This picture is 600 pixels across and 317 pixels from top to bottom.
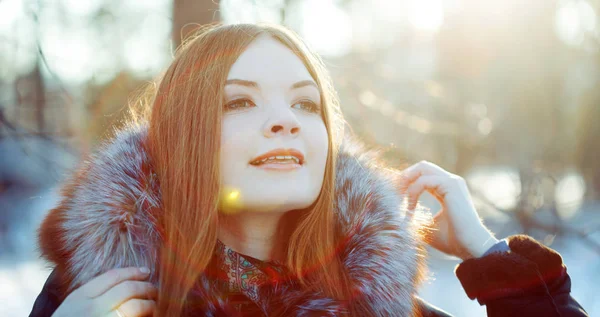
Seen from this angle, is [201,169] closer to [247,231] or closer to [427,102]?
[247,231]

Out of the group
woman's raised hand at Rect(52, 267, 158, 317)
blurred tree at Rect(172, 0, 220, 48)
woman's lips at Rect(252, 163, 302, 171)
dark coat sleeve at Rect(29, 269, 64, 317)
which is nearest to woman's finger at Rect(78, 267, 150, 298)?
woman's raised hand at Rect(52, 267, 158, 317)

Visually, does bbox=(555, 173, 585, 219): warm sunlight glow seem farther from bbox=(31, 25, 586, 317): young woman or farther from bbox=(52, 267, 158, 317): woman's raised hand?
bbox=(52, 267, 158, 317): woman's raised hand

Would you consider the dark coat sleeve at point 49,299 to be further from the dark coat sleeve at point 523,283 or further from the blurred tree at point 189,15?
the dark coat sleeve at point 523,283

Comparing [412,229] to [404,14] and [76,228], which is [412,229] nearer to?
[76,228]

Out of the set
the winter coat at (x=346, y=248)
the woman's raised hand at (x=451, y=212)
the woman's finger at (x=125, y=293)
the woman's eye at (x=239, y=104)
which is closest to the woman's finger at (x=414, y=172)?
the woman's raised hand at (x=451, y=212)

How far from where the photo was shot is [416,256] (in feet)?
6.25

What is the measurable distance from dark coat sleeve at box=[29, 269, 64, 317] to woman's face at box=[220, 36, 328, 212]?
0.66 m

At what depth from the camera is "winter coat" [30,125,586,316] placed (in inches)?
62.4

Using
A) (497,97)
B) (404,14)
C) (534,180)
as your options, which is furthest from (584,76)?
(534,180)

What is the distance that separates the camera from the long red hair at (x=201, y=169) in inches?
64.4

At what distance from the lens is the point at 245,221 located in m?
1.83

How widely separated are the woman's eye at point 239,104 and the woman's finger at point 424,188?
0.92m

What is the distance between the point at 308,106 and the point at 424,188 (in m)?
0.73

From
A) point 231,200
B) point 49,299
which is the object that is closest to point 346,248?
point 231,200
